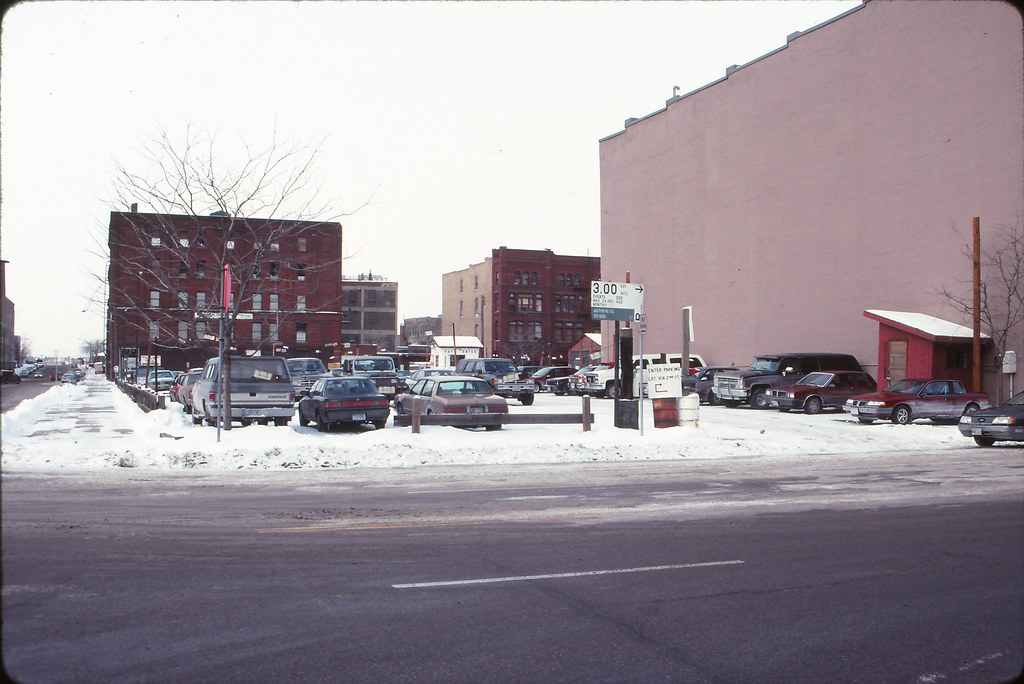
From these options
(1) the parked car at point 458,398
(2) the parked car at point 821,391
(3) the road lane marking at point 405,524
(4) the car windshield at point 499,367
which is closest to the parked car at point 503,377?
(4) the car windshield at point 499,367

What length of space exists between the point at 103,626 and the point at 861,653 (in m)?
4.98

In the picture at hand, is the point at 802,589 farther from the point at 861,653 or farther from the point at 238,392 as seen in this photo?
the point at 238,392

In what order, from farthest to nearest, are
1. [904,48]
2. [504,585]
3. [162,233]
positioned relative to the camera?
1. [904,48]
2. [162,233]
3. [504,585]

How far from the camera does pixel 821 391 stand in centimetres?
3136

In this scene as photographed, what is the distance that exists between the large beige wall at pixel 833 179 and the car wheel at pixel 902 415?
1090cm

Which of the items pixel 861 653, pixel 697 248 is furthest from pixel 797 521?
pixel 697 248

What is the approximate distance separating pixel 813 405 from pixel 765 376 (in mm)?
3019

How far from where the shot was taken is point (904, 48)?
3697 cm

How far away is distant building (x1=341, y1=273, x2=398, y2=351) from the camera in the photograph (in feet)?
413

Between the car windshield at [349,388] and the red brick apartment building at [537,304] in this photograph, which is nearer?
the car windshield at [349,388]

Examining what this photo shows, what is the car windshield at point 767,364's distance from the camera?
34562 mm

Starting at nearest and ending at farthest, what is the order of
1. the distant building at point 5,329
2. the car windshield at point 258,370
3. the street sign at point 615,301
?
1. the distant building at point 5,329
2. the street sign at point 615,301
3. the car windshield at point 258,370

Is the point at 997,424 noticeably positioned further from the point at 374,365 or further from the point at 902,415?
the point at 374,365

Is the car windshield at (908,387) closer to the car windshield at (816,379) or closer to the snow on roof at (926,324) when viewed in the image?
the car windshield at (816,379)
